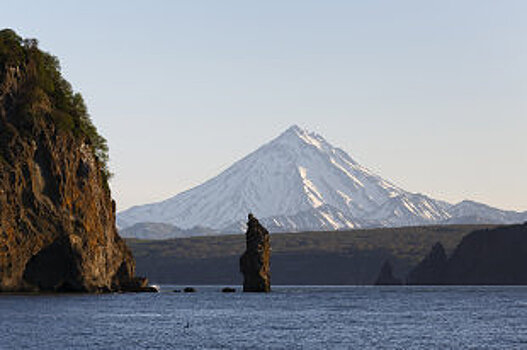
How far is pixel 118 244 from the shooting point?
180 meters

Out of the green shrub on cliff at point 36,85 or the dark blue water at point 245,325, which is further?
the green shrub on cliff at point 36,85

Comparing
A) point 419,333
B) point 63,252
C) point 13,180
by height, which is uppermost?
point 13,180

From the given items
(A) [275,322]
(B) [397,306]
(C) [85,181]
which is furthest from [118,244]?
(A) [275,322]

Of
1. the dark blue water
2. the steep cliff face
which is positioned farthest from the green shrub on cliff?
the dark blue water

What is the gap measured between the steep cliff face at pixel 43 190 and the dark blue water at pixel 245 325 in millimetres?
5337

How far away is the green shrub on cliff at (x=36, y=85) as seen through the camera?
15375 centimetres

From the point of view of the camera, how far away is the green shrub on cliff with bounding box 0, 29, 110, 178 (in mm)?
153750

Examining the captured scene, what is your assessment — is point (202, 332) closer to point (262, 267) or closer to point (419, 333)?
point (419, 333)

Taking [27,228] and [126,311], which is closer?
[126,311]

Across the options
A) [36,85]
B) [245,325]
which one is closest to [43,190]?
[36,85]

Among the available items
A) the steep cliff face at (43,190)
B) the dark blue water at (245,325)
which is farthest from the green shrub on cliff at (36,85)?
the dark blue water at (245,325)

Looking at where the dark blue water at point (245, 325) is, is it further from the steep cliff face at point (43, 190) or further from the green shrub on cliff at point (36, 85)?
the green shrub on cliff at point (36, 85)

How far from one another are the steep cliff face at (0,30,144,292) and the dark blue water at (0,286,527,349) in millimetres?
5337

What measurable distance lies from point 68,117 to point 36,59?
10.9 metres
